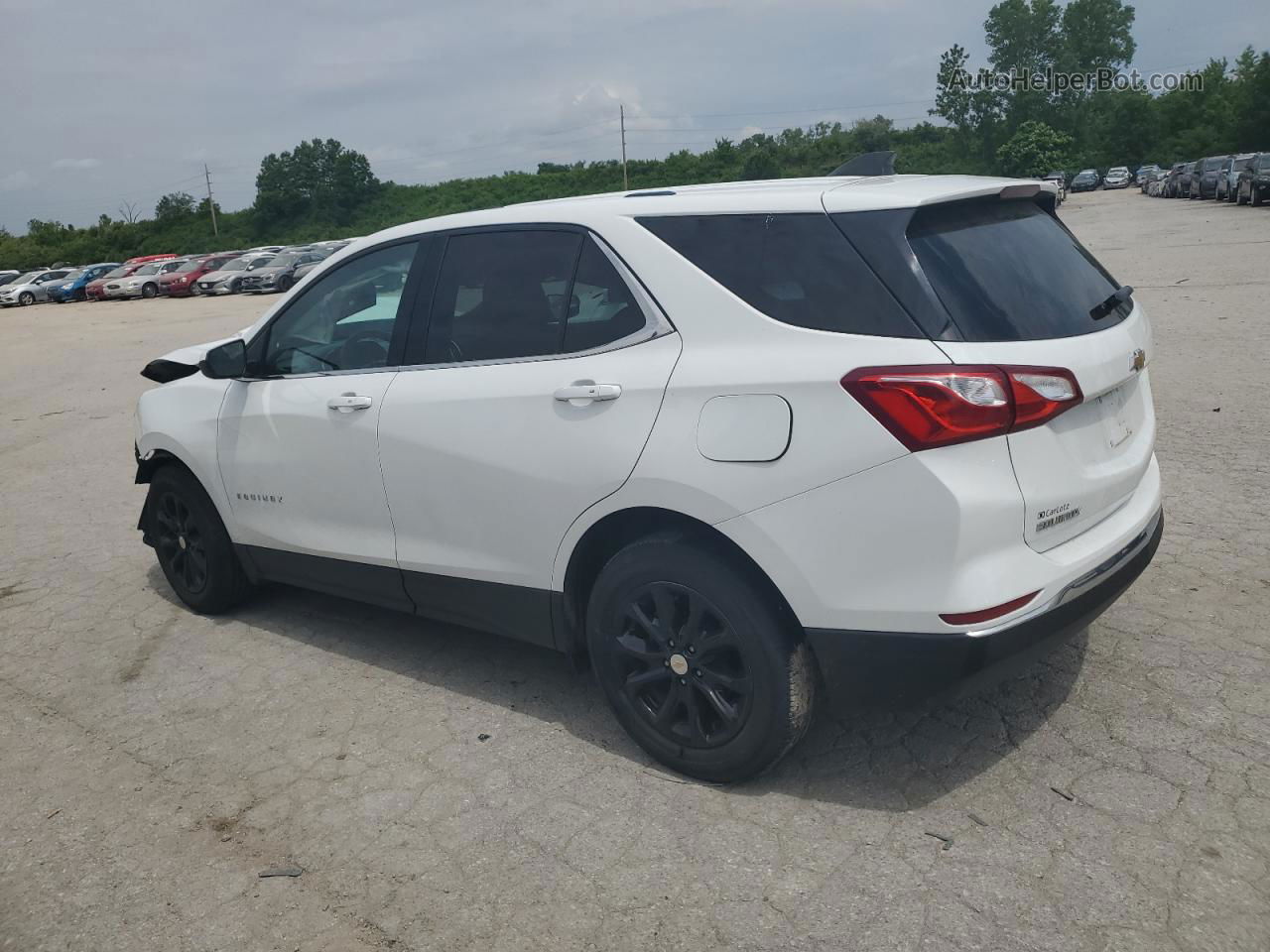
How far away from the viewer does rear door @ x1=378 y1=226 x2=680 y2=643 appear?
3.29 m

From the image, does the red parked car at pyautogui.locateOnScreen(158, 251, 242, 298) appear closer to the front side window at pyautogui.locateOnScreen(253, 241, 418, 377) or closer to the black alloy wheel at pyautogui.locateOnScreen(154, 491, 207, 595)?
the black alloy wheel at pyautogui.locateOnScreen(154, 491, 207, 595)

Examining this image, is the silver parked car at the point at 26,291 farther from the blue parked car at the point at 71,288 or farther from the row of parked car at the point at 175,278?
the blue parked car at the point at 71,288

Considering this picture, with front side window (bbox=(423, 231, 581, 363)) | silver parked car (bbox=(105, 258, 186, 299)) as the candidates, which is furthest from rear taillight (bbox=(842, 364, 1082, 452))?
silver parked car (bbox=(105, 258, 186, 299))

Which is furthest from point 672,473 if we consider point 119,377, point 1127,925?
point 119,377

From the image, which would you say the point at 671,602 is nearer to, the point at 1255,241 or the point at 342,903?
the point at 342,903

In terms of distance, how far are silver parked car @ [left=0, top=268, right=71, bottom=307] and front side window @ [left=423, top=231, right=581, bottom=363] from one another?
48.9 meters

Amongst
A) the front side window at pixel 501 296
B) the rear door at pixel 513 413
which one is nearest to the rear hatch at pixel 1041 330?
the rear door at pixel 513 413

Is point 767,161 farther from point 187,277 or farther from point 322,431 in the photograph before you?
point 322,431

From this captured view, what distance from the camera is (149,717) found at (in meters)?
4.09

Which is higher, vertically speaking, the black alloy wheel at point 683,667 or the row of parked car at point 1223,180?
the row of parked car at point 1223,180

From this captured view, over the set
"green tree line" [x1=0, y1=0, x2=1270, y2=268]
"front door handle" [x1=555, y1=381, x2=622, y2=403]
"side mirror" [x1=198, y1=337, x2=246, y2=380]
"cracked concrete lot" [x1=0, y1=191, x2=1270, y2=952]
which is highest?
"green tree line" [x1=0, y1=0, x2=1270, y2=268]

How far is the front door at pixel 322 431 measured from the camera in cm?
Result: 408

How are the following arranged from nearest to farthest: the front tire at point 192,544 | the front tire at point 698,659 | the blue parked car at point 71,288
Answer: the front tire at point 698,659 → the front tire at point 192,544 → the blue parked car at point 71,288

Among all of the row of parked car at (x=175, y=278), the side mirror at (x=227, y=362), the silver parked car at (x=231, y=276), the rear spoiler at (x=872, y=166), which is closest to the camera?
the rear spoiler at (x=872, y=166)
